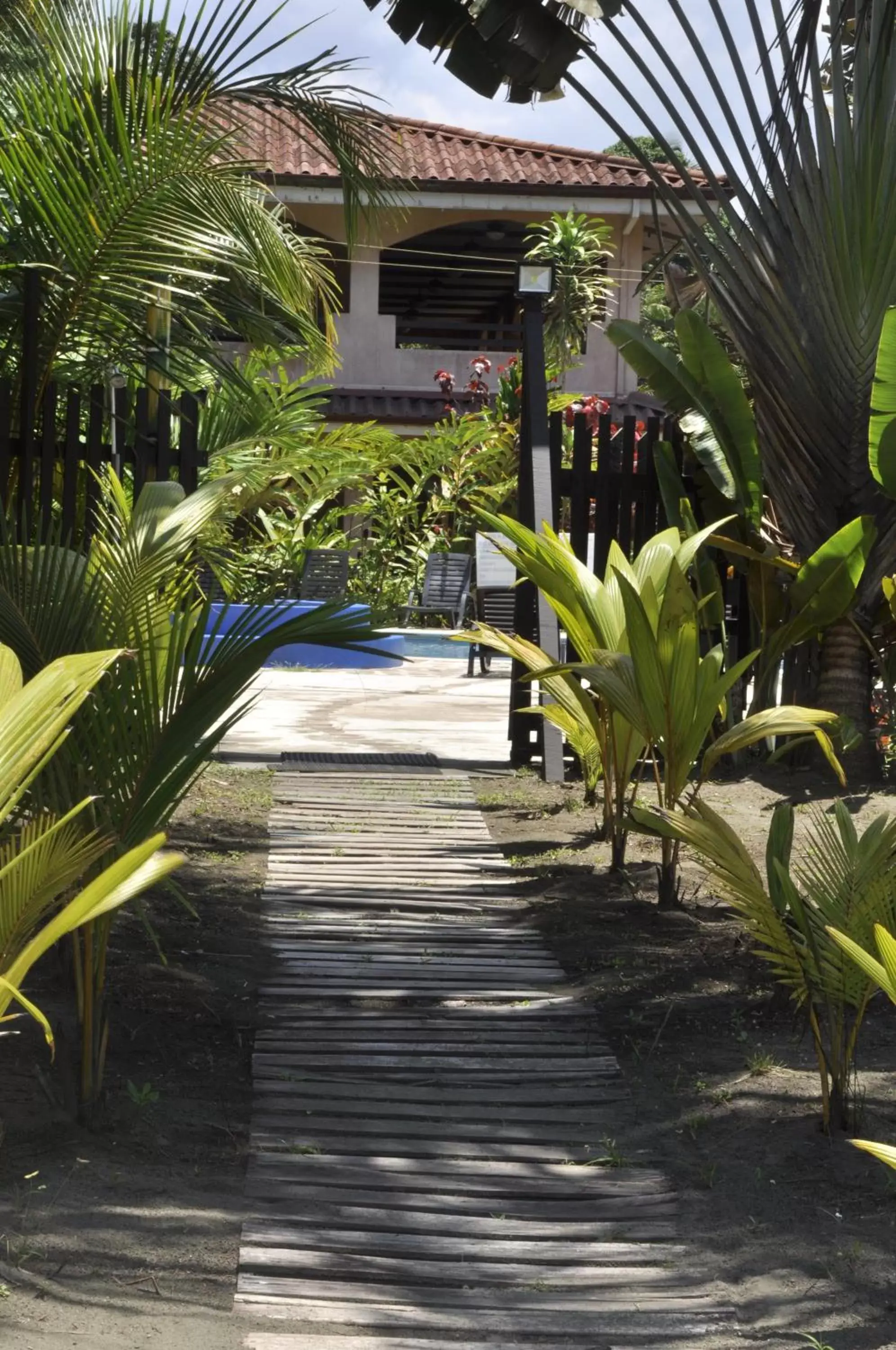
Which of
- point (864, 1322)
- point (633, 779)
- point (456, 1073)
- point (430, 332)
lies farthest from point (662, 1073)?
point (430, 332)

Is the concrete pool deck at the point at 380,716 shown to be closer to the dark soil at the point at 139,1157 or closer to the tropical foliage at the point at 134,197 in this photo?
the tropical foliage at the point at 134,197

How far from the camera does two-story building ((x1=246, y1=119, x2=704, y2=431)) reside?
65.8 ft

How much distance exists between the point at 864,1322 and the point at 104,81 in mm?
5852

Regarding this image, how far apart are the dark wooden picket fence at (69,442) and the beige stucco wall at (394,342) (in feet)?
46.4

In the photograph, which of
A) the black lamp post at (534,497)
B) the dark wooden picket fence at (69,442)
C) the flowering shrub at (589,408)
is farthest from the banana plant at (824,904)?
the flowering shrub at (589,408)

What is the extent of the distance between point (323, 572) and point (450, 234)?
8.90m

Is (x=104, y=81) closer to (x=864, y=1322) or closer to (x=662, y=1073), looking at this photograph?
(x=662, y=1073)

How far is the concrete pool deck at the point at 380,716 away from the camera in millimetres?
8734

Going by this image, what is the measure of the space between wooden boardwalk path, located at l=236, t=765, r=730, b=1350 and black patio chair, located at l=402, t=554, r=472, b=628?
35.5 ft

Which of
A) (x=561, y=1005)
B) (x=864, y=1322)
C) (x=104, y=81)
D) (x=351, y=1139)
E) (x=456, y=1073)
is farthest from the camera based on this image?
(x=104, y=81)

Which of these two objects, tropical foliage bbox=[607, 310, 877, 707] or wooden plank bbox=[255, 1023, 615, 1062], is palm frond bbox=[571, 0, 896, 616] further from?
wooden plank bbox=[255, 1023, 615, 1062]

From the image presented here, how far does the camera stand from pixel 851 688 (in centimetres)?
758

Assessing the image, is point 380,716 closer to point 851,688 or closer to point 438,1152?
point 851,688

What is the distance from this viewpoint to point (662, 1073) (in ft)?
12.7
